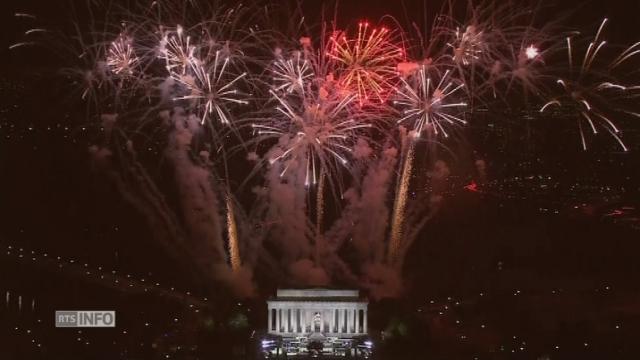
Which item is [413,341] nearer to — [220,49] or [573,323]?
[573,323]

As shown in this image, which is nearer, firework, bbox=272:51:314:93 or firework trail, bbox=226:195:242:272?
firework, bbox=272:51:314:93

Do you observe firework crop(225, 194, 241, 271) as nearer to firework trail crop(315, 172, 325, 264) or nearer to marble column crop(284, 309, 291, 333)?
marble column crop(284, 309, 291, 333)

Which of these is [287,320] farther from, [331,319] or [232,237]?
[232,237]

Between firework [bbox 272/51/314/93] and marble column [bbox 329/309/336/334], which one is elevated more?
firework [bbox 272/51/314/93]

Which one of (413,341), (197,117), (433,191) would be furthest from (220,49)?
(433,191)

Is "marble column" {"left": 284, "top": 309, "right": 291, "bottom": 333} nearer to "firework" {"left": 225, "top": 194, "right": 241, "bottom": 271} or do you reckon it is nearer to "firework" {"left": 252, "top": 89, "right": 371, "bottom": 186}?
"firework" {"left": 225, "top": 194, "right": 241, "bottom": 271}

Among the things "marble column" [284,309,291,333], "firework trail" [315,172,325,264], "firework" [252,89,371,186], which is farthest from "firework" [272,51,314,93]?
"marble column" [284,309,291,333]

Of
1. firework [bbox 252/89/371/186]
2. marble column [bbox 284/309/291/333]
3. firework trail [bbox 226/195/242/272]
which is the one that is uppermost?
→ firework [bbox 252/89/371/186]

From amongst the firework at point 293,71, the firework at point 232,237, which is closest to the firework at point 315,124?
Answer: the firework at point 293,71
